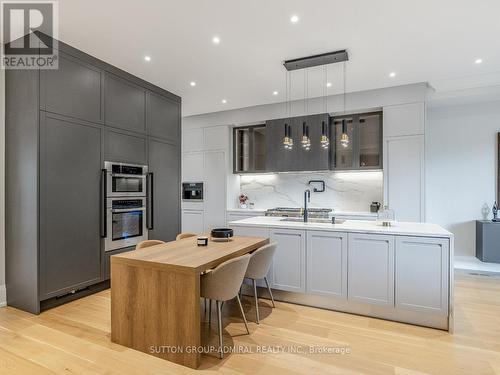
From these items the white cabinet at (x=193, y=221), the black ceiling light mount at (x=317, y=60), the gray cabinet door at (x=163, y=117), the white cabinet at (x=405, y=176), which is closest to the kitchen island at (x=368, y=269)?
the white cabinet at (x=405, y=176)

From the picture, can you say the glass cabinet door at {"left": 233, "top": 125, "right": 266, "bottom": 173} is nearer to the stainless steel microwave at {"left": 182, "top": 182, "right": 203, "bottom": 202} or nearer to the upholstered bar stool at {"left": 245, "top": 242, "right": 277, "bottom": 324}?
the stainless steel microwave at {"left": 182, "top": 182, "right": 203, "bottom": 202}

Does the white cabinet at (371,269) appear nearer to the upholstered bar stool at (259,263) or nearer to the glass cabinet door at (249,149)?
the upholstered bar stool at (259,263)

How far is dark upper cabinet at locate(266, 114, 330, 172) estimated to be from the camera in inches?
199

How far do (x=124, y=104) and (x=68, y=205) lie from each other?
1540 mm

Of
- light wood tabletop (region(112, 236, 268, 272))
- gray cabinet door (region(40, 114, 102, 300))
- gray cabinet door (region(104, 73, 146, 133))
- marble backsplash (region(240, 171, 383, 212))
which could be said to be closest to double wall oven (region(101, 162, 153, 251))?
gray cabinet door (region(40, 114, 102, 300))

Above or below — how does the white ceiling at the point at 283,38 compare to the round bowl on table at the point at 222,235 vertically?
above

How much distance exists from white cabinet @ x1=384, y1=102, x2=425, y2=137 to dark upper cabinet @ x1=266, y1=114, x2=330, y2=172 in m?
0.98

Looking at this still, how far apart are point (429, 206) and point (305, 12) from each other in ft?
14.0

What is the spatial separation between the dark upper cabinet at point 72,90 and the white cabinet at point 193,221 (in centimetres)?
305

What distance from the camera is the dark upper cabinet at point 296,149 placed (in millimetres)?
5066

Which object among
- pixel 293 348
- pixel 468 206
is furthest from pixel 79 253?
pixel 468 206

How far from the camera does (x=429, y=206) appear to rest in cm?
520

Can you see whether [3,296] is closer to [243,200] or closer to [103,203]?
[103,203]

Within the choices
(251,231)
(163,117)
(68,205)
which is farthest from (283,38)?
(68,205)
